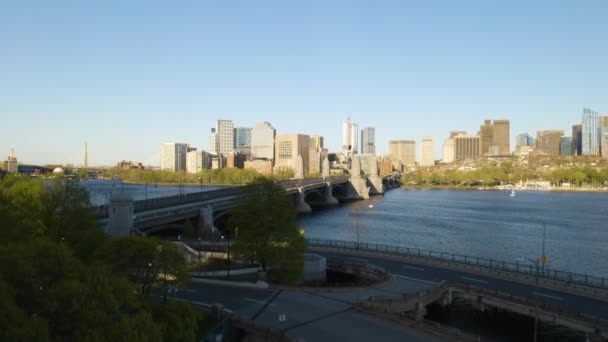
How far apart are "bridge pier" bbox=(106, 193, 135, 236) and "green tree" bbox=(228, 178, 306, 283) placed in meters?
8.78

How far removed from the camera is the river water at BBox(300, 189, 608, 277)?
210 ft

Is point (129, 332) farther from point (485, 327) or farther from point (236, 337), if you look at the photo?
point (485, 327)

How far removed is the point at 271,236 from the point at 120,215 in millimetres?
13302

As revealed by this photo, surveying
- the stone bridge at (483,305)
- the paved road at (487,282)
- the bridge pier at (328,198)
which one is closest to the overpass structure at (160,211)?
the paved road at (487,282)

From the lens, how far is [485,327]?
33.9 meters

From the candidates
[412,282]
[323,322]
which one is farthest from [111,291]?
[412,282]

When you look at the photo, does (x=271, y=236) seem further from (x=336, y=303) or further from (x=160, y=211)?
(x=160, y=211)

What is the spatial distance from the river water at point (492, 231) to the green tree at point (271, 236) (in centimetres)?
1993

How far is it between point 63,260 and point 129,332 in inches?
149

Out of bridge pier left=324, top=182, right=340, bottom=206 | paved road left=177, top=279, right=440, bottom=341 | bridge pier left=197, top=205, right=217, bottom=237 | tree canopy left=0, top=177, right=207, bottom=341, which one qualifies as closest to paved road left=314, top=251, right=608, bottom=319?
paved road left=177, top=279, right=440, bottom=341

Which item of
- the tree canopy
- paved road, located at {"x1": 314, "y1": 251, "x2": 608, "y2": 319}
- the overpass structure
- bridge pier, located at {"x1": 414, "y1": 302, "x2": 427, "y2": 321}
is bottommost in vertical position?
bridge pier, located at {"x1": 414, "y1": 302, "x2": 427, "y2": 321}

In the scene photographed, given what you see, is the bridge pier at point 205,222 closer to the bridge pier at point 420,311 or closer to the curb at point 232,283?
the curb at point 232,283

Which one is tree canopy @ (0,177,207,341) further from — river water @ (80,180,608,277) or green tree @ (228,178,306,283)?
river water @ (80,180,608,277)

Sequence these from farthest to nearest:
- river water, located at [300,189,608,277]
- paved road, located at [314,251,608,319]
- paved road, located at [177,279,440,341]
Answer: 1. river water, located at [300,189,608,277]
2. paved road, located at [314,251,608,319]
3. paved road, located at [177,279,440,341]
